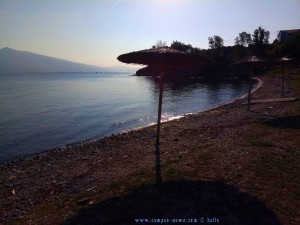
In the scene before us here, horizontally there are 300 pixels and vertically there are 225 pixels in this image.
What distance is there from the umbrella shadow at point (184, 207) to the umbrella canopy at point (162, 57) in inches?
200

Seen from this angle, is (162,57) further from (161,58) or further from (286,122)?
(286,122)

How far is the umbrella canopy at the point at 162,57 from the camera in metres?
11.4

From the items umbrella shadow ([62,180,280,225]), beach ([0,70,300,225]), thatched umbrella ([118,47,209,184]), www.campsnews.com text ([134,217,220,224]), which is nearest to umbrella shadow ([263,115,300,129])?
beach ([0,70,300,225])

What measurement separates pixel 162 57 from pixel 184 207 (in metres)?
6.08

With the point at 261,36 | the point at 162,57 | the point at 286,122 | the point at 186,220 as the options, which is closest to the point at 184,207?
the point at 186,220

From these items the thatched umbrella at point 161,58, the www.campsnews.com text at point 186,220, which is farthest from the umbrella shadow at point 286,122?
the www.campsnews.com text at point 186,220

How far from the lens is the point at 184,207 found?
7.05 metres

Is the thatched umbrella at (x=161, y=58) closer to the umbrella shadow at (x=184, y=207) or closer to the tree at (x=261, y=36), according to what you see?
the umbrella shadow at (x=184, y=207)

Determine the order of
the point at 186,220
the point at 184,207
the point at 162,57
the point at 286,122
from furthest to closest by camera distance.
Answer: the point at 286,122, the point at 162,57, the point at 184,207, the point at 186,220

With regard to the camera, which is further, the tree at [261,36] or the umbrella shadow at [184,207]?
the tree at [261,36]

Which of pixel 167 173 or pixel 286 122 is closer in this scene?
pixel 167 173

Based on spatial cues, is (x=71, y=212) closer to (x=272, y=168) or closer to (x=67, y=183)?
(x=67, y=183)

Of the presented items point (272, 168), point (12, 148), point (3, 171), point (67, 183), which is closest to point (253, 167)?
point (272, 168)

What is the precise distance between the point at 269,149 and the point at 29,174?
9655 millimetres
